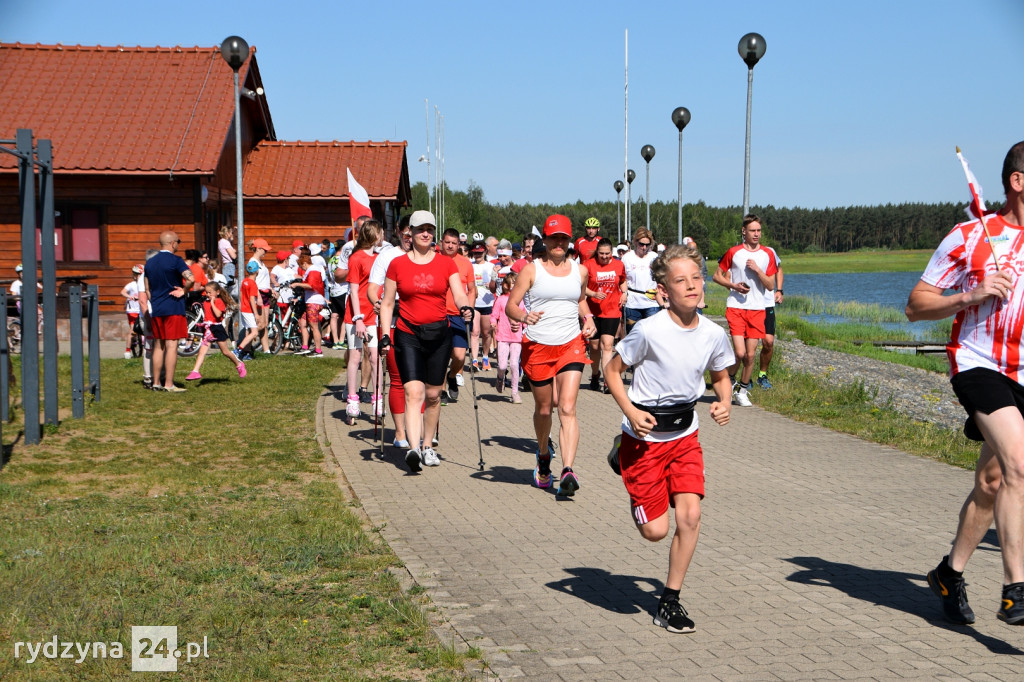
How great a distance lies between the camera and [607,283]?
1371cm

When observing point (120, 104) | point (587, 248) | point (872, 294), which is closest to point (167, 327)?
point (587, 248)

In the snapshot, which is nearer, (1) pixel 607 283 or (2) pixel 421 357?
(2) pixel 421 357

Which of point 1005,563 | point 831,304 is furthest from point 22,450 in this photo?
point 831,304

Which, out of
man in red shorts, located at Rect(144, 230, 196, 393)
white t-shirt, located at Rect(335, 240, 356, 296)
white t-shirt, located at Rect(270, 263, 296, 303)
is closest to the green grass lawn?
white t-shirt, located at Rect(270, 263, 296, 303)

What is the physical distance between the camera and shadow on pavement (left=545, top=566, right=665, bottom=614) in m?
5.40

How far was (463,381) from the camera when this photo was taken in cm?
1541

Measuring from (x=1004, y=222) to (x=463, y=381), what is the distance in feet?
35.6

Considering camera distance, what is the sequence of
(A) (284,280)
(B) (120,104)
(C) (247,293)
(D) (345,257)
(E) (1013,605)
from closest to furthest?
1. (E) (1013,605)
2. (D) (345,257)
3. (C) (247,293)
4. (A) (284,280)
5. (B) (120,104)

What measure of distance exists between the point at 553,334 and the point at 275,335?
12364 mm

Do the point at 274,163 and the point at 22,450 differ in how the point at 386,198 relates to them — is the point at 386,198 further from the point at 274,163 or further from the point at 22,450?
the point at 22,450

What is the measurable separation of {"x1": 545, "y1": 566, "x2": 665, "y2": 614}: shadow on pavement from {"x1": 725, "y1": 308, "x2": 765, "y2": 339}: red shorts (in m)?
7.36

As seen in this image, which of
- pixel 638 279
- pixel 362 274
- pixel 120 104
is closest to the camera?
pixel 362 274

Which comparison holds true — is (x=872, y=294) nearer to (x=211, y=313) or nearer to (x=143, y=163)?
(x=143, y=163)

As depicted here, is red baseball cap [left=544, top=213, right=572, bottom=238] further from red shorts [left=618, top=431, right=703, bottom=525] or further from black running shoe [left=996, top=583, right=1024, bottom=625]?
black running shoe [left=996, top=583, right=1024, bottom=625]
